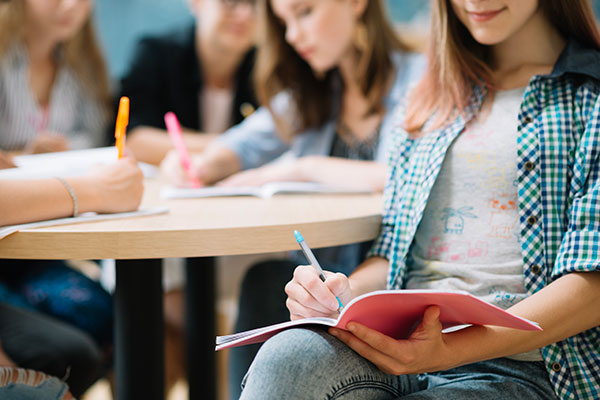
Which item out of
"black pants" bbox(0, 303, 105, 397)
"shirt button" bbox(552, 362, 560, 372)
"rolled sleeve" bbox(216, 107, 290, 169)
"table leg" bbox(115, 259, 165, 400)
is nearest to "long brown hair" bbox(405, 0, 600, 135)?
"shirt button" bbox(552, 362, 560, 372)

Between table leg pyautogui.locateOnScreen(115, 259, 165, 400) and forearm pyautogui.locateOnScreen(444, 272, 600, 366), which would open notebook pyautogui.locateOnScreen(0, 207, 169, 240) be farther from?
forearm pyautogui.locateOnScreen(444, 272, 600, 366)

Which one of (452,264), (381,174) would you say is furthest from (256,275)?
(452,264)

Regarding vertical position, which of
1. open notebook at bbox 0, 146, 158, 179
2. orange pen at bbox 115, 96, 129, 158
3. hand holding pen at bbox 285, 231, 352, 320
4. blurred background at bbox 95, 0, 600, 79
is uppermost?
blurred background at bbox 95, 0, 600, 79

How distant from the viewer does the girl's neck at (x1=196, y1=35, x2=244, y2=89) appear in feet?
7.46

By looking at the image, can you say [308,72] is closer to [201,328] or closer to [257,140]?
[257,140]

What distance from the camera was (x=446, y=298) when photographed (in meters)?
0.67

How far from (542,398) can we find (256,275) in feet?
1.99

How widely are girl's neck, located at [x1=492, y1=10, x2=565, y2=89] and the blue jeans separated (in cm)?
43

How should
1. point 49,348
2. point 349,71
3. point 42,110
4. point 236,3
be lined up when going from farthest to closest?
point 236,3
point 42,110
point 349,71
point 49,348

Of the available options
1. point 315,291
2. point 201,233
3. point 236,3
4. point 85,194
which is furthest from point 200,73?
point 315,291

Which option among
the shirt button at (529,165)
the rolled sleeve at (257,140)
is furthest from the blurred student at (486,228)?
the rolled sleeve at (257,140)

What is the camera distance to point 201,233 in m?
0.84

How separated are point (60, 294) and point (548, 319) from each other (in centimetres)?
111

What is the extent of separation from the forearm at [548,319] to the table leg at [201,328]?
0.86 metres
